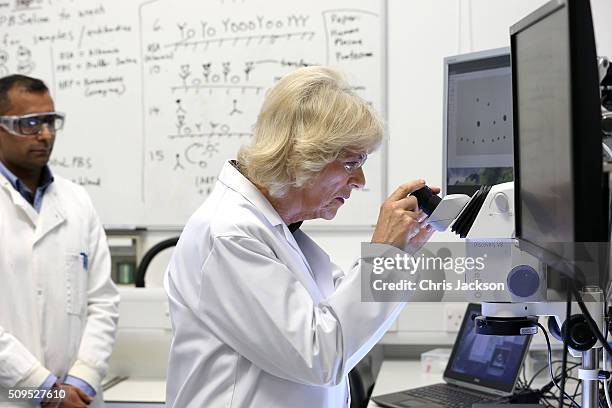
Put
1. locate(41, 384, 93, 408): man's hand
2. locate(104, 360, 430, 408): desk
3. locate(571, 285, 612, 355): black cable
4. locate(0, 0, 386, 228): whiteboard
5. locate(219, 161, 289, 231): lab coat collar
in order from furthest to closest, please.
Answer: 1. locate(0, 0, 386, 228): whiteboard
2. locate(104, 360, 430, 408): desk
3. locate(41, 384, 93, 408): man's hand
4. locate(219, 161, 289, 231): lab coat collar
5. locate(571, 285, 612, 355): black cable

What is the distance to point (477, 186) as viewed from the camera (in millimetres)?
1190

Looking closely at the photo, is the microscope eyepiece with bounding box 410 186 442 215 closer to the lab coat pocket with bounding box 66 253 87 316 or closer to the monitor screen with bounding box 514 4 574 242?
the monitor screen with bounding box 514 4 574 242

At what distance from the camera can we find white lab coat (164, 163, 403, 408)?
1130mm

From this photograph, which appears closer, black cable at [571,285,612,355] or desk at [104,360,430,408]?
black cable at [571,285,612,355]

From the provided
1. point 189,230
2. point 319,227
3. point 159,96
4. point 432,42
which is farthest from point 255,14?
point 189,230

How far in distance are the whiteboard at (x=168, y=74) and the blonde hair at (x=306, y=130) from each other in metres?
1.38

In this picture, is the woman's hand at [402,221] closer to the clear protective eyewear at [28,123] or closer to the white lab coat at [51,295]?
the white lab coat at [51,295]

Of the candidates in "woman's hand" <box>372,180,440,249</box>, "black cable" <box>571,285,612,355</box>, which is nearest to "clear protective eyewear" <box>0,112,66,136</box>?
"woman's hand" <box>372,180,440,249</box>

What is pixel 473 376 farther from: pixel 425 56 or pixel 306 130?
pixel 425 56

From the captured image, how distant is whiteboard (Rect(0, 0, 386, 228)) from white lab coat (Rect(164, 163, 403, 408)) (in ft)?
4.74

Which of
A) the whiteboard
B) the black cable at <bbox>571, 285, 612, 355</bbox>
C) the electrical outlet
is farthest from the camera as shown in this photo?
the whiteboard

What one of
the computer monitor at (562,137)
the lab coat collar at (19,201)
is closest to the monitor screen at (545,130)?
the computer monitor at (562,137)

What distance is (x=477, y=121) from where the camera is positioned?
1.22 m

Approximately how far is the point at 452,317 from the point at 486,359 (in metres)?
0.55
